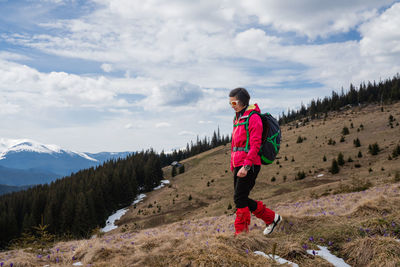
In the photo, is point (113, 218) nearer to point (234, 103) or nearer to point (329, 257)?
point (234, 103)

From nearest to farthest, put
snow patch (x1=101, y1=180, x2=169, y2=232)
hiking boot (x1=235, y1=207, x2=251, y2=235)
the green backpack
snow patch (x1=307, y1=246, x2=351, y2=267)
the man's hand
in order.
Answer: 1. snow patch (x1=307, y1=246, x2=351, y2=267)
2. the man's hand
3. the green backpack
4. hiking boot (x1=235, y1=207, x2=251, y2=235)
5. snow patch (x1=101, y1=180, x2=169, y2=232)

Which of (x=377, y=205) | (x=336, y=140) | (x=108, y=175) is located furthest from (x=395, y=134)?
(x=108, y=175)

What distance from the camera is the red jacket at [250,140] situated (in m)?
4.59

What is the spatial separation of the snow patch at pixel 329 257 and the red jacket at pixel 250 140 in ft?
5.82

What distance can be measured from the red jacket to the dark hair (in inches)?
9.3

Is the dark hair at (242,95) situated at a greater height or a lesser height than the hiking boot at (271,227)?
greater

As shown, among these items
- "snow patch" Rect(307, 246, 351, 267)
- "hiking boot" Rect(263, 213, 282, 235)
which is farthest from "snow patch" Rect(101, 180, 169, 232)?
"snow patch" Rect(307, 246, 351, 267)

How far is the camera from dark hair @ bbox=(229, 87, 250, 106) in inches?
204

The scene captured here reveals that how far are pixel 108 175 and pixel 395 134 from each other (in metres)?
75.2

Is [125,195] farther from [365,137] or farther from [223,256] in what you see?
[223,256]

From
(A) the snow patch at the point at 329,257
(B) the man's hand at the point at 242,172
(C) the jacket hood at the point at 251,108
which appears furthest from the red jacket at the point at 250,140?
(A) the snow patch at the point at 329,257

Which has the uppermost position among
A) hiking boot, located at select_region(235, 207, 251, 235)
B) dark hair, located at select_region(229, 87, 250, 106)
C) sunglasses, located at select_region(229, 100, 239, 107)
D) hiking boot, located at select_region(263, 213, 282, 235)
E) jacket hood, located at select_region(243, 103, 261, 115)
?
dark hair, located at select_region(229, 87, 250, 106)

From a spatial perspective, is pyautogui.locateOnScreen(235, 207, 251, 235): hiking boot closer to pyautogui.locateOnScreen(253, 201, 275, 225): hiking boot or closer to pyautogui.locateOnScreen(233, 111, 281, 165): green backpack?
pyautogui.locateOnScreen(253, 201, 275, 225): hiking boot

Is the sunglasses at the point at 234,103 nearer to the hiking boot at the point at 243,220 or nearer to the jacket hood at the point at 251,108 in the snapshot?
the jacket hood at the point at 251,108
